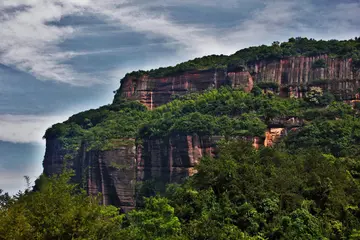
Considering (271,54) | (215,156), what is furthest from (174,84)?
(215,156)

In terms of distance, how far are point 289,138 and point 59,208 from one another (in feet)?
122

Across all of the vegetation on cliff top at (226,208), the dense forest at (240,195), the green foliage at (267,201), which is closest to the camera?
the vegetation on cliff top at (226,208)

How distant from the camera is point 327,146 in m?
49.1

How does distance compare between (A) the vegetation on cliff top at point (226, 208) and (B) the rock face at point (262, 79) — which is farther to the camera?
(B) the rock face at point (262, 79)

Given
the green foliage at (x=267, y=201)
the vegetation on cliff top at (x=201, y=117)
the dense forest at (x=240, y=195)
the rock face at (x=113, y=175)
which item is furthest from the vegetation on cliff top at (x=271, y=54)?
the green foliage at (x=267, y=201)

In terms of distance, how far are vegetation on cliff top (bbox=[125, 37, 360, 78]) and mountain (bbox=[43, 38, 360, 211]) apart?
135mm

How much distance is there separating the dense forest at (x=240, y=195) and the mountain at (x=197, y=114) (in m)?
0.31

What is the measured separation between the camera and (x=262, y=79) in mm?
69250

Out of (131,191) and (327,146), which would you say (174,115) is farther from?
(327,146)

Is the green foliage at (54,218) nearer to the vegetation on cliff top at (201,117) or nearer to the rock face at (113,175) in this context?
the vegetation on cliff top at (201,117)

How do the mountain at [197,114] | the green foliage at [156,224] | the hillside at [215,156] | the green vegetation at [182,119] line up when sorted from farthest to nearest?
the green vegetation at [182,119] → the mountain at [197,114] → the green foliage at [156,224] → the hillside at [215,156]

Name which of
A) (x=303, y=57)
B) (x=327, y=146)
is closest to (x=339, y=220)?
(x=327, y=146)

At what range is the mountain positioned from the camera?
181 ft

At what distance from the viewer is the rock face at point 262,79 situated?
6303cm
